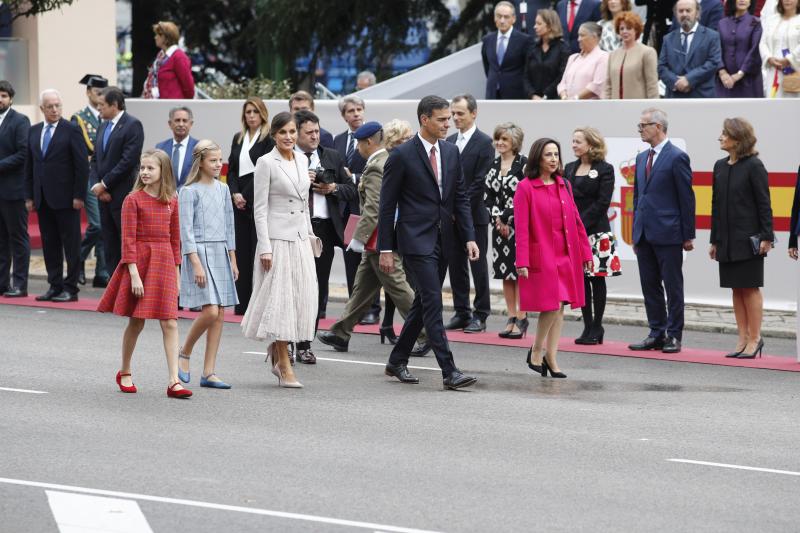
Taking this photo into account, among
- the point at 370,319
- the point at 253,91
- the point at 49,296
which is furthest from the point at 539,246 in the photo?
the point at 253,91

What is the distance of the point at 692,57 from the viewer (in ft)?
56.2

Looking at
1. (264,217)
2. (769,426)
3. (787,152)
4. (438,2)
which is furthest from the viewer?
(438,2)

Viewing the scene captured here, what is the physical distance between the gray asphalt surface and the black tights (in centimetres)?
75

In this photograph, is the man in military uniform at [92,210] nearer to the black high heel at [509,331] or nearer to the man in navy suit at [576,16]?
the black high heel at [509,331]

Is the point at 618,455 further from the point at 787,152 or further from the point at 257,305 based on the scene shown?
the point at 787,152

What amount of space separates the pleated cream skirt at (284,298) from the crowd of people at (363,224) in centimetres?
1

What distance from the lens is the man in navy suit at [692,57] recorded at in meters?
17.0

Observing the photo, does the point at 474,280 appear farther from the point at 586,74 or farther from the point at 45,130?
the point at 45,130

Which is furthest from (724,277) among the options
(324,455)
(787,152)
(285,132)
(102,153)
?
(102,153)

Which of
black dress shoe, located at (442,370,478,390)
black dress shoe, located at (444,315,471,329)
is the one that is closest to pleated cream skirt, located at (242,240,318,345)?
black dress shoe, located at (442,370,478,390)

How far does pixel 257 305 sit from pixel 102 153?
19.8 ft

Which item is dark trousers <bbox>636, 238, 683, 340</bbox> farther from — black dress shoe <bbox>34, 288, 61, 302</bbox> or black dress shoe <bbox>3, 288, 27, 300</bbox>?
black dress shoe <bbox>3, 288, 27, 300</bbox>

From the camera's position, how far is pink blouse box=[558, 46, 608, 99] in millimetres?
17203

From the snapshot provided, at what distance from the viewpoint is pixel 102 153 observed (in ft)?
53.9
